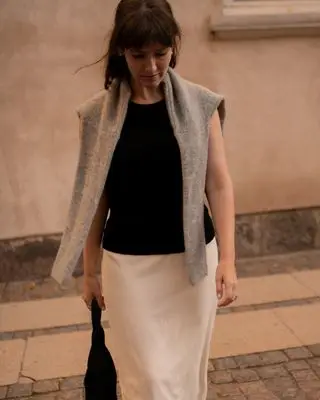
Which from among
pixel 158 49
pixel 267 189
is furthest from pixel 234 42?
pixel 158 49

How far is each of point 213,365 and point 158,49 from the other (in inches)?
76.4

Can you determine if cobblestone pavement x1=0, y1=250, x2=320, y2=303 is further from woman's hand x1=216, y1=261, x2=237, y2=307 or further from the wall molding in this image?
woman's hand x1=216, y1=261, x2=237, y2=307

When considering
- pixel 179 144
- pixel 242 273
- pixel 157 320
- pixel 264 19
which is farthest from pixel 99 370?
pixel 264 19

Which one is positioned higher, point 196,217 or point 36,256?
point 196,217

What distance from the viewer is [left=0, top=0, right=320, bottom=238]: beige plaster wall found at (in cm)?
423

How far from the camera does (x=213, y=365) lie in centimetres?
311

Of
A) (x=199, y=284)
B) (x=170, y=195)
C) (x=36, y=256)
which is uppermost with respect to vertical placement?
(x=170, y=195)

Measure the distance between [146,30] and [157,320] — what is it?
891 millimetres

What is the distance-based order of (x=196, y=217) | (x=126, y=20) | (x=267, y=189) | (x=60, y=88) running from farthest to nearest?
(x=267, y=189) → (x=60, y=88) → (x=196, y=217) → (x=126, y=20)

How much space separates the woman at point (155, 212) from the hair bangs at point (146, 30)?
0.10ft

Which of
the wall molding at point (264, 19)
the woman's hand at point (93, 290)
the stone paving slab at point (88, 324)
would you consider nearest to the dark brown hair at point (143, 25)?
the woman's hand at point (93, 290)

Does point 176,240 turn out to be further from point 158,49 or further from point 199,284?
point 158,49

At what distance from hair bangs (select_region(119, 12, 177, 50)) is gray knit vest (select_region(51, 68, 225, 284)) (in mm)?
161

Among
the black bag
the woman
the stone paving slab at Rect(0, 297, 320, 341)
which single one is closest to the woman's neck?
the woman
